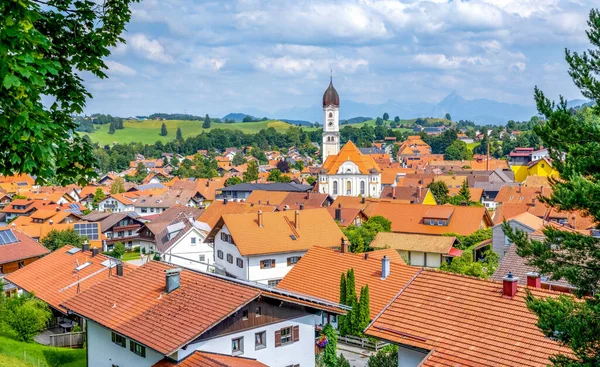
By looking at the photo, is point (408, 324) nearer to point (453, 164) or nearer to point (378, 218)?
point (378, 218)

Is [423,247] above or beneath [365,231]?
beneath

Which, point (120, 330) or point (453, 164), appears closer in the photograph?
point (120, 330)

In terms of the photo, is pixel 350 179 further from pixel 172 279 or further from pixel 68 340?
pixel 172 279

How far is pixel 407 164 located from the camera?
497 ft

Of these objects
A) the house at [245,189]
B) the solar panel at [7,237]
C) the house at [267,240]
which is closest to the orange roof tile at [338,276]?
the house at [267,240]

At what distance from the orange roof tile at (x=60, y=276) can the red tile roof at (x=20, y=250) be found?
5.56m

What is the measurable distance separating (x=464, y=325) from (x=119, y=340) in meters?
11.6

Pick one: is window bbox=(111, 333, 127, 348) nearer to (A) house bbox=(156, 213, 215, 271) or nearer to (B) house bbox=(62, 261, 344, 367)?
(B) house bbox=(62, 261, 344, 367)

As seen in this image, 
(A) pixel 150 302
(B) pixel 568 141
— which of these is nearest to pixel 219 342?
(A) pixel 150 302

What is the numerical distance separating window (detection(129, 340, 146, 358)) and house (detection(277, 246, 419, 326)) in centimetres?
899

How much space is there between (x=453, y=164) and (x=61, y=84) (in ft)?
437

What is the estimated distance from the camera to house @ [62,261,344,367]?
1764 centimetres

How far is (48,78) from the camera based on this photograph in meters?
9.05

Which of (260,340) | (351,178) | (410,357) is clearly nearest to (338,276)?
(260,340)
